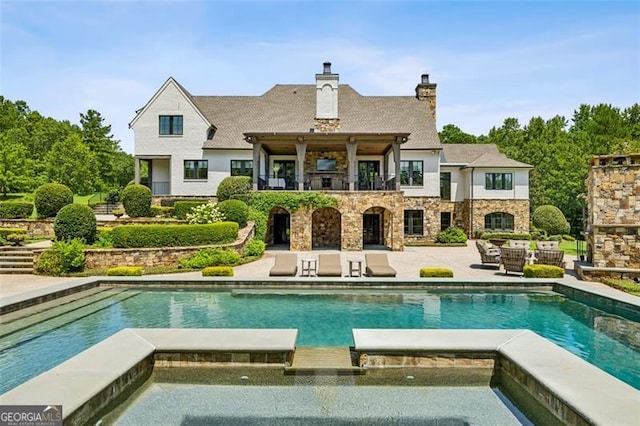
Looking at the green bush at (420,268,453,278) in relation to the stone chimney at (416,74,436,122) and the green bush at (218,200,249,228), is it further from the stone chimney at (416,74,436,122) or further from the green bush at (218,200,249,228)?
the stone chimney at (416,74,436,122)

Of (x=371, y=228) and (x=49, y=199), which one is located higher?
(x=49, y=199)

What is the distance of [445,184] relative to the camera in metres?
31.8

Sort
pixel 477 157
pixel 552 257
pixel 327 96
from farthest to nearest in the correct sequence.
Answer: pixel 477 157 → pixel 327 96 → pixel 552 257

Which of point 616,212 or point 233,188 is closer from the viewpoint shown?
point 616,212

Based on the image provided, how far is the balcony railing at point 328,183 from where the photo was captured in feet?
82.9

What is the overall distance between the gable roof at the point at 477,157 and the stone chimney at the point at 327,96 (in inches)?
392

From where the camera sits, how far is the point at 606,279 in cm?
1427

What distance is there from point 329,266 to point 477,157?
21772 mm

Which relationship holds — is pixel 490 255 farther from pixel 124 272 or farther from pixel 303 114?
pixel 303 114

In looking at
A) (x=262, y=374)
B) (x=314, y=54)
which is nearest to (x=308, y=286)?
(x=262, y=374)

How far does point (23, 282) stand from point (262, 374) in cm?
1224

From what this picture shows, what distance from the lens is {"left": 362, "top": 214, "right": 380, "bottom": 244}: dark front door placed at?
28.3 meters

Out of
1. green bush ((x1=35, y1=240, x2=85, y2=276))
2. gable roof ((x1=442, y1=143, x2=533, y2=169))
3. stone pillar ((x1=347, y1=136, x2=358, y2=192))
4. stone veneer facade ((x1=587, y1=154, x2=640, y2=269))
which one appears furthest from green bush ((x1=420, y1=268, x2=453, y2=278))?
gable roof ((x1=442, y1=143, x2=533, y2=169))

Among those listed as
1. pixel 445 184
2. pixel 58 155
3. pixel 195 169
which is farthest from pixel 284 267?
pixel 58 155
